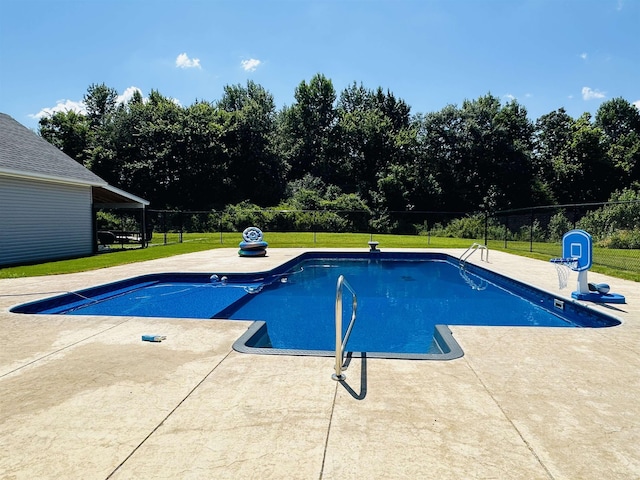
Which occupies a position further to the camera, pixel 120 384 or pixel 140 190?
pixel 140 190

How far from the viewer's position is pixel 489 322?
5.60 meters

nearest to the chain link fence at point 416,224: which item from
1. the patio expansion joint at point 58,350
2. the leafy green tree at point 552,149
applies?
the leafy green tree at point 552,149

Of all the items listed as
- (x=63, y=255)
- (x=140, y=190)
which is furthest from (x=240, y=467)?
(x=140, y=190)

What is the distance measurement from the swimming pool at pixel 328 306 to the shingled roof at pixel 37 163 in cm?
570

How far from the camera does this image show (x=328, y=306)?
6582 millimetres

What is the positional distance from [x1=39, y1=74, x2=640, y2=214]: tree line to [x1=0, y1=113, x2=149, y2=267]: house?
14.3 metres

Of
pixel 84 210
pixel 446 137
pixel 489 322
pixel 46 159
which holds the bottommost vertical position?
pixel 489 322

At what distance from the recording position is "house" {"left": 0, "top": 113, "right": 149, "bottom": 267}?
390 inches

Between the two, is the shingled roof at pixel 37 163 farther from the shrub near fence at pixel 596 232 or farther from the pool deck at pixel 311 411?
the shrub near fence at pixel 596 232

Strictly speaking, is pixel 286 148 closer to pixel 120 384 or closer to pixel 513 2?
pixel 513 2

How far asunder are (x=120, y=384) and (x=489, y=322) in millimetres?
4950

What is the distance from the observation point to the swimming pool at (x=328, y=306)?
15.3 ft

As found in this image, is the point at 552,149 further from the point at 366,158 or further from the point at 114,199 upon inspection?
the point at 114,199

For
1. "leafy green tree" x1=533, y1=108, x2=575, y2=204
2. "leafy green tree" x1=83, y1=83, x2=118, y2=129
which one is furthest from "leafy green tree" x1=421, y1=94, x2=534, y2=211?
"leafy green tree" x1=83, y1=83, x2=118, y2=129
